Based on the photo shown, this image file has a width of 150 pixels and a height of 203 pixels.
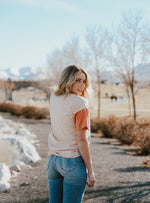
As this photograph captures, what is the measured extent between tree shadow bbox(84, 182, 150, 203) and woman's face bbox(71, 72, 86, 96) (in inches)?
92.1

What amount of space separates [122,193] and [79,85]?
2642 millimetres

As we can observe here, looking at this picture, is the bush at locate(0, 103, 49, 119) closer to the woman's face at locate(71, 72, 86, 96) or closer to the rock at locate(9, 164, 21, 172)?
the rock at locate(9, 164, 21, 172)

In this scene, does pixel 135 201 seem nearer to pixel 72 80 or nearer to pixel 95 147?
pixel 72 80

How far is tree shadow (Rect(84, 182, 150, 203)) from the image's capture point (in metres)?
3.76

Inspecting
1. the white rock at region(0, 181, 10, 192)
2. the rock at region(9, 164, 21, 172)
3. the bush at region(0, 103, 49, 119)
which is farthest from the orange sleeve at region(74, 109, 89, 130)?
the bush at region(0, 103, 49, 119)

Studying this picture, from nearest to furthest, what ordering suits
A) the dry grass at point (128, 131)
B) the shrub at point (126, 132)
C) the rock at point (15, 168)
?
the rock at point (15, 168) → the dry grass at point (128, 131) → the shrub at point (126, 132)

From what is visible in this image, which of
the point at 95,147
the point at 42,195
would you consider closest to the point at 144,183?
the point at 42,195

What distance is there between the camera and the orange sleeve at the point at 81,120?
5.86ft

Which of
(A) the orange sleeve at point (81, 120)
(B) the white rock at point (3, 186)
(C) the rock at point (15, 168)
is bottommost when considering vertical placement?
(B) the white rock at point (3, 186)

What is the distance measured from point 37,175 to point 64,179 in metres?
3.41

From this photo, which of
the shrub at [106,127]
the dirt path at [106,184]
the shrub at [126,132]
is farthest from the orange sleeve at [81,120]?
the shrub at [106,127]

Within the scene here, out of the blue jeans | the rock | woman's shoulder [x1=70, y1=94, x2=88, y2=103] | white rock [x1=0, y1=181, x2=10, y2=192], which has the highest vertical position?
woman's shoulder [x1=70, y1=94, x2=88, y2=103]

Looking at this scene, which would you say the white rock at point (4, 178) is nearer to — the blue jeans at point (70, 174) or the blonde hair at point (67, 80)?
the blue jeans at point (70, 174)

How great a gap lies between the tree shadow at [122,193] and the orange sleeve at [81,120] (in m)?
2.31
